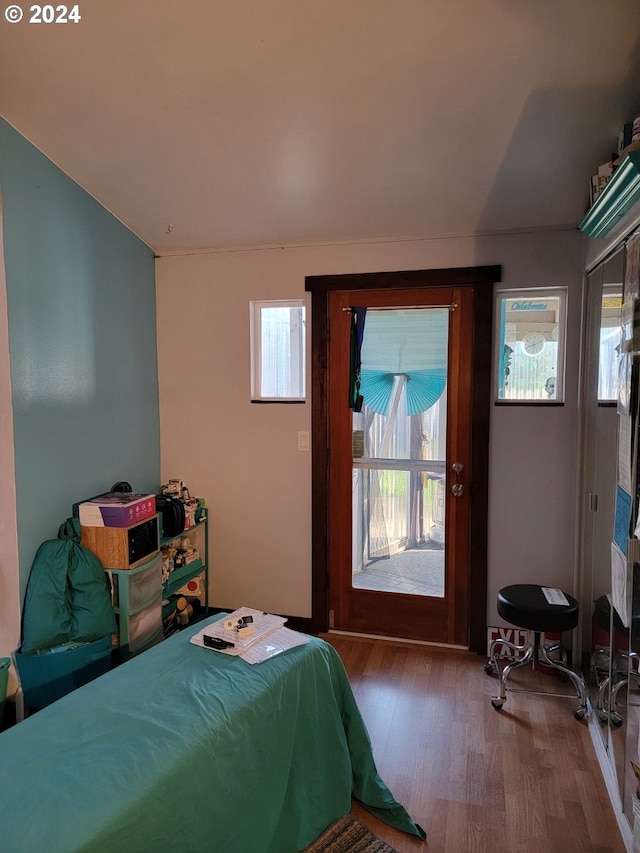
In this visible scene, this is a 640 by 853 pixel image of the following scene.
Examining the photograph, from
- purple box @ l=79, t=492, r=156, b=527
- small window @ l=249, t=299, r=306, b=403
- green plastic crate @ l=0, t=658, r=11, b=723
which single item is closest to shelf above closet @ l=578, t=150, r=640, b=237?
small window @ l=249, t=299, r=306, b=403

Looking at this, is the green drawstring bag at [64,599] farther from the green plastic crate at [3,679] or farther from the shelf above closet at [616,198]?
the shelf above closet at [616,198]

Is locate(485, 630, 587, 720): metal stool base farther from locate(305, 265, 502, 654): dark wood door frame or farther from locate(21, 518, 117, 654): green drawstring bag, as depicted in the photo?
locate(21, 518, 117, 654): green drawstring bag

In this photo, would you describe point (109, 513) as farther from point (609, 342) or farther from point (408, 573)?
point (609, 342)

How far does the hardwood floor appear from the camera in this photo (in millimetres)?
1754

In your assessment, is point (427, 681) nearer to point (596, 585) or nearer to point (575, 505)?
point (596, 585)

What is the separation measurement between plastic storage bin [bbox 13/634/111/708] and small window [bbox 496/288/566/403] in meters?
2.45

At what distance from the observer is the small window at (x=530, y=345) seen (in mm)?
2807

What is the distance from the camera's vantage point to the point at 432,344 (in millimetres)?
2943

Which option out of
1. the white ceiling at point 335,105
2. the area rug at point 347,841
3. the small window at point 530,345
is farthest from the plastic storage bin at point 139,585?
the small window at point 530,345

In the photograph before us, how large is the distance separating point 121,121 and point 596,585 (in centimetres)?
292

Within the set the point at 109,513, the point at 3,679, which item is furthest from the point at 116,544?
the point at 3,679

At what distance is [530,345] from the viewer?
285cm

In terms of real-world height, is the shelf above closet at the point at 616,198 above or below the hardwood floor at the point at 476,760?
above

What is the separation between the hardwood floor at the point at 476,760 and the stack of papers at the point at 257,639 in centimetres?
65
